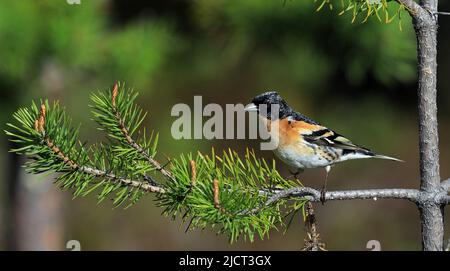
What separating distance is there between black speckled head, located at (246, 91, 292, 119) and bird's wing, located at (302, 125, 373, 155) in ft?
0.41

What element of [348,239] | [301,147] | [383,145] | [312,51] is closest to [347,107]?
[383,145]

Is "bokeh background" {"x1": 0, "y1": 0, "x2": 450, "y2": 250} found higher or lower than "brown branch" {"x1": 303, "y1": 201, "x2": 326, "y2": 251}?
higher

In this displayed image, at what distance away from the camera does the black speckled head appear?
8.57ft

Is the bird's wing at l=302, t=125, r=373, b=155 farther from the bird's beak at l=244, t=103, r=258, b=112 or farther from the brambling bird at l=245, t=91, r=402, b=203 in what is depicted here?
the bird's beak at l=244, t=103, r=258, b=112

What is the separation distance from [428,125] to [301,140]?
88 centimetres

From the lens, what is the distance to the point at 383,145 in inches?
221

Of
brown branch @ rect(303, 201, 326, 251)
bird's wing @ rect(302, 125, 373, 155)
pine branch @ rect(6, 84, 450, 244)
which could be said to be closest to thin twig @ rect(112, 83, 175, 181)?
pine branch @ rect(6, 84, 450, 244)

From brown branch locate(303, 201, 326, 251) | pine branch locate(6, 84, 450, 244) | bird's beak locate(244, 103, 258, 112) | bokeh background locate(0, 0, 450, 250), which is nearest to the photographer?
pine branch locate(6, 84, 450, 244)

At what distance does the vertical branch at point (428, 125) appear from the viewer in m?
1.77

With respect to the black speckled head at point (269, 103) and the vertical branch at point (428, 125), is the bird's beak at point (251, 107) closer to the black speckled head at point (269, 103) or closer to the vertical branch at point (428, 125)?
the black speckled head at point (269, 103)

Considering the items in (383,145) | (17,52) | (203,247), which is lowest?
(203,247)
